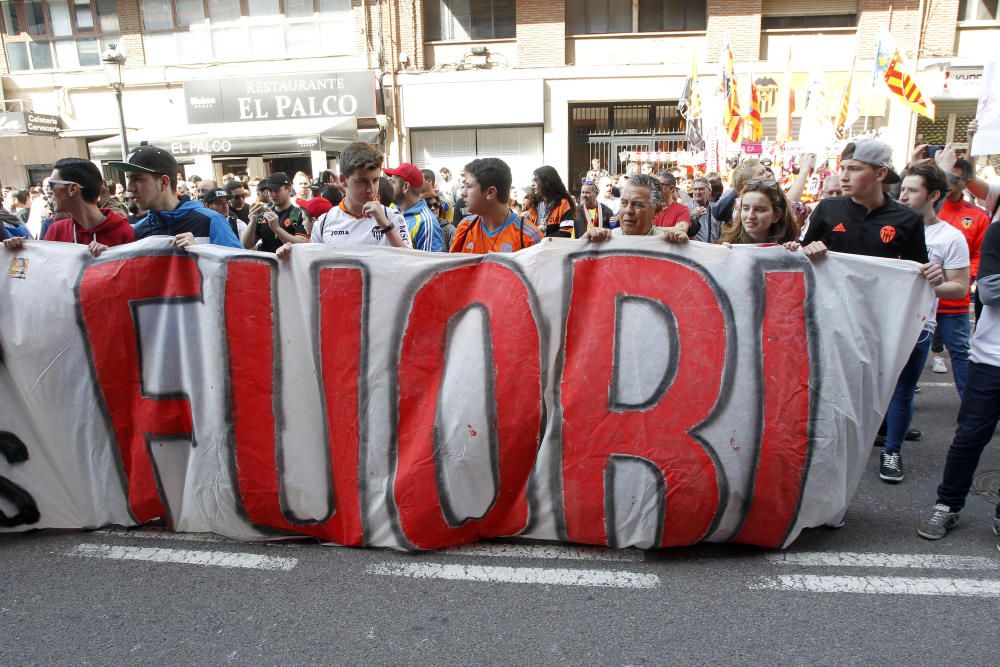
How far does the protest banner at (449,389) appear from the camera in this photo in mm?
2979

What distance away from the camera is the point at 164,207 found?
3.86 meters

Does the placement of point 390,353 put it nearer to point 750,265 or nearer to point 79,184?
point 750,265

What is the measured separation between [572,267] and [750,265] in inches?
29.8

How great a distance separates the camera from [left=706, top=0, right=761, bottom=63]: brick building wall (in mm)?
16922

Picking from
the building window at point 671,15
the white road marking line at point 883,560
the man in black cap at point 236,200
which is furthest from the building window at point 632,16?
the white road marking line at point 883,560

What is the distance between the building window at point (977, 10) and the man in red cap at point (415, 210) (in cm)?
1727

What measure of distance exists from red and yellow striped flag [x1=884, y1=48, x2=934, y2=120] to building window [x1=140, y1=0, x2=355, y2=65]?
12.6 m

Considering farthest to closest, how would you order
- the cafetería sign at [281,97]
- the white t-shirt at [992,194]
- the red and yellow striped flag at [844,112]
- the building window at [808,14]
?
the cafetería sign at [281,97] < the building window at [808,14] < the red and yellow striped flag at [844,112] < the white t-shirt at [992,194]

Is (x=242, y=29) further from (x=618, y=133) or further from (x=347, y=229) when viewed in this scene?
(x=347, y=229)

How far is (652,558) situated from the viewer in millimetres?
3076

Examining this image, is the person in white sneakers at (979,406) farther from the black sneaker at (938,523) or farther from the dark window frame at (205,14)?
the dark window frame at (205,14)

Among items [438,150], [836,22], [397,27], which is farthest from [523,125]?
[836,22]

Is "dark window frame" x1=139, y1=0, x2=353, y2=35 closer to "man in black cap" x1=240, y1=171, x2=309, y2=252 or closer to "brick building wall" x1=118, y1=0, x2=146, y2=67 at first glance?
"brick building wall" x1=118, y1=0, x2=146, y2=67

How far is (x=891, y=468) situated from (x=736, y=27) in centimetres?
1579
